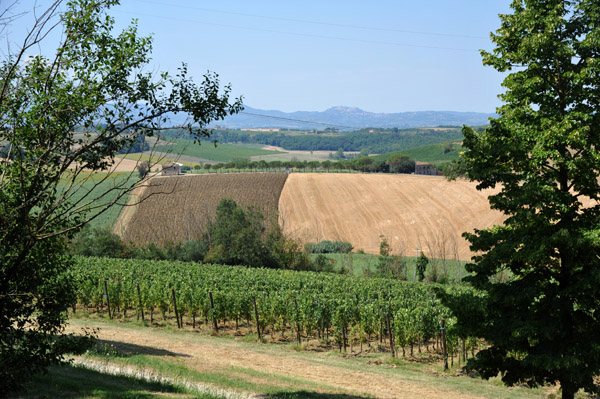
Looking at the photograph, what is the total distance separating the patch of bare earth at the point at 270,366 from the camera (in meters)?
17.5

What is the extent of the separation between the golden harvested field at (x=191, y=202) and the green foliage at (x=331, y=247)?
6.92m

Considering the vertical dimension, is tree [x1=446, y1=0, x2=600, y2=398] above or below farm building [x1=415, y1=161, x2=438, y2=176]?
below

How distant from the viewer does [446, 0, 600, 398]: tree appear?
38.8ft

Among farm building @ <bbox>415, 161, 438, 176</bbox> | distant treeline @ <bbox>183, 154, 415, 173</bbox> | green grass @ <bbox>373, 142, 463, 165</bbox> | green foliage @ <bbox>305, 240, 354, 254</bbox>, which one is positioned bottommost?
green foliage @ <bbox>305, 240, 354, 254</bbox>

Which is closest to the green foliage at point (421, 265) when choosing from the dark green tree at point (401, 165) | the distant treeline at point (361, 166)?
the distant treeline at point (361, 166)

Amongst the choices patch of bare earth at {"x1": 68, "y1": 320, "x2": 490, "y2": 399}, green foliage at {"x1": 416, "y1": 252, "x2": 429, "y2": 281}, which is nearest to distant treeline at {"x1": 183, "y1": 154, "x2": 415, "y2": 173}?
green foliage at {"x1": 416, "y1": 252, "x2": 429, "y2": 281}

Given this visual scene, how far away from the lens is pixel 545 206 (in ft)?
40.1

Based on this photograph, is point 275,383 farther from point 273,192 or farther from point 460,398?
point 273,192

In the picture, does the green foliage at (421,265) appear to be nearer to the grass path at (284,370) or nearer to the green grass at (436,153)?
the grass path at (284,370)

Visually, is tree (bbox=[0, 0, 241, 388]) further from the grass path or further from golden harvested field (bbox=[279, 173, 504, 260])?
golden harvested field (bbox=[279, 173, 504, 260])

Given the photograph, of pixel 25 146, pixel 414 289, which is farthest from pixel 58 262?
pixel 414 289

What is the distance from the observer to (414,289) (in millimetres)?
35188

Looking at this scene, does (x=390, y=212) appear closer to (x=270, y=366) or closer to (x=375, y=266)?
(x=375, y=266)

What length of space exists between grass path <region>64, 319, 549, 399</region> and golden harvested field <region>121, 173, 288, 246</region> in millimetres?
40823
